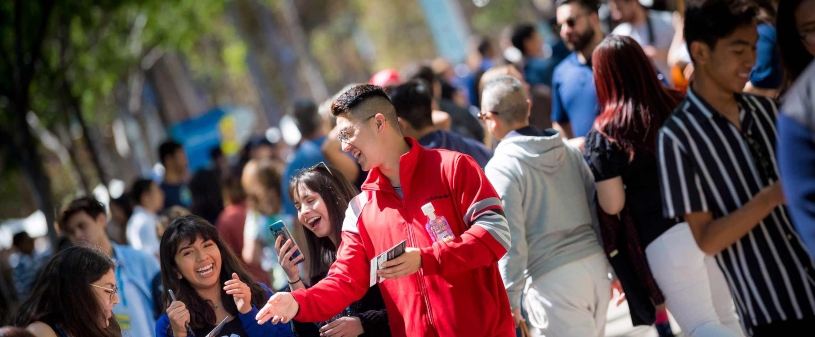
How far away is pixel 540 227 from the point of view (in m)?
5.82

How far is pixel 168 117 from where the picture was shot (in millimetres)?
42219

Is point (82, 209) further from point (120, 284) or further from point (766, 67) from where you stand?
point (766, 67)

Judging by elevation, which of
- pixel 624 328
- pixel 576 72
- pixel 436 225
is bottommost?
pixel 624 328

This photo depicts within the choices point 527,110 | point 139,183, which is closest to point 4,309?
point 139,183

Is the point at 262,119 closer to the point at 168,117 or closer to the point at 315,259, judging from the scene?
the point at 168,117

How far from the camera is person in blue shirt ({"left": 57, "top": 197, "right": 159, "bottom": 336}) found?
6945 millimetres

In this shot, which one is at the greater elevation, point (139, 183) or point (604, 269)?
point (139, 183)

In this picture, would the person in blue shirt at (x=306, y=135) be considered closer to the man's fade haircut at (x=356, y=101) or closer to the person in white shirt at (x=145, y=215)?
the person in white shirt at (x=145, y=215)

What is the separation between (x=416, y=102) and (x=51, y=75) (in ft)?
42.8

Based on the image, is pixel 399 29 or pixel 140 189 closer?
Result: pixel 140 189

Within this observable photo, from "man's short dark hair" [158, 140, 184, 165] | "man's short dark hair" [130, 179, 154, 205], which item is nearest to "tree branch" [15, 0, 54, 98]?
"man's short dark hair" [158, 140, 184, 165]

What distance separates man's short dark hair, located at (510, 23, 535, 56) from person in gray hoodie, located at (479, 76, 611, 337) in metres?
5.66

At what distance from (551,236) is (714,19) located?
202cm

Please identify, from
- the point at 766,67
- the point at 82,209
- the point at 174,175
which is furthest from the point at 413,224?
the point at 174,175
